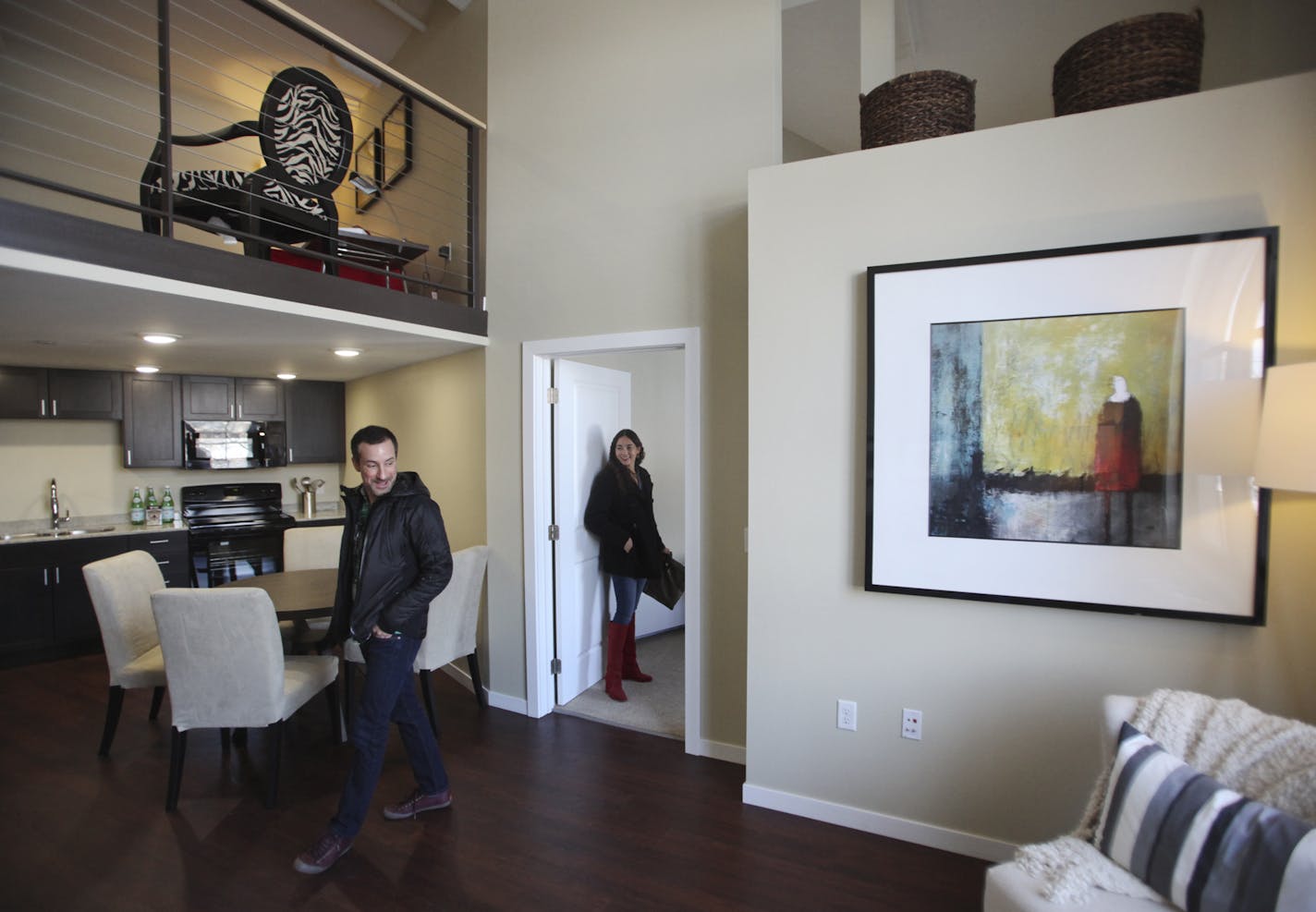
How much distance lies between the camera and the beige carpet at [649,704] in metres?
3.47

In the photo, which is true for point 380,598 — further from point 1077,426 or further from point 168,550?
point 168,550

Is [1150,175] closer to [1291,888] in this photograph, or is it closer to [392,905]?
[1291,888]

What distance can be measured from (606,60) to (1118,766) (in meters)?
3.56

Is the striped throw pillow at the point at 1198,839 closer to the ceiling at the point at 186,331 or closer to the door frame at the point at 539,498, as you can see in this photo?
the door frame at the point at 539,498

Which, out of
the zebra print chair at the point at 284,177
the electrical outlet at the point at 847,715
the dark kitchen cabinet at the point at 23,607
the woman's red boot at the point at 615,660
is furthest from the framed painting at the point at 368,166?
the electrical outlet at the point at 847,715

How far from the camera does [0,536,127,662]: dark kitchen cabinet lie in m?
4.22

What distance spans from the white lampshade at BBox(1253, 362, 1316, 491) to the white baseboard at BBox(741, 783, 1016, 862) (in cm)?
149

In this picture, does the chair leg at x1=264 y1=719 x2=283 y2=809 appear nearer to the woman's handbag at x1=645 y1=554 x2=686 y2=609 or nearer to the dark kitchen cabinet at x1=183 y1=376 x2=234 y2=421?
the woman's handbag at x1=645 y1=554 x2=686 y2=609

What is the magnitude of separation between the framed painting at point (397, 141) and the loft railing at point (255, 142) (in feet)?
0.05

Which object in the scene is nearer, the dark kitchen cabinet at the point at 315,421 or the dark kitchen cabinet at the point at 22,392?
the dark kitchen cabinet at the point at 22,392

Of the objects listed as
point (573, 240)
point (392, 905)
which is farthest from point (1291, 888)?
point (573, 240)

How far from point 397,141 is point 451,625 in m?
3.71

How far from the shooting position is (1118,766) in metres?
1.59

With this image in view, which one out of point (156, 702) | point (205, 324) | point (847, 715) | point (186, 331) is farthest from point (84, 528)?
point (847, 715)
